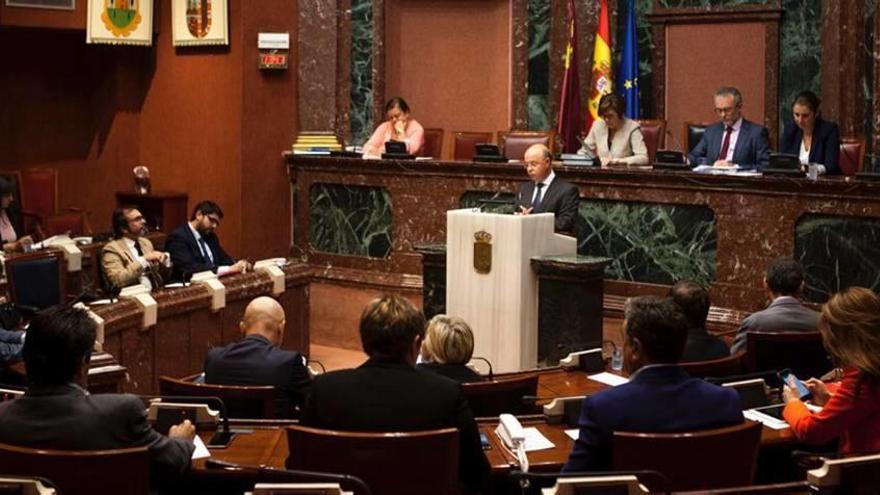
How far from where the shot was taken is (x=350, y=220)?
33.7ft

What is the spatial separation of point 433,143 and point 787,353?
5.80 m

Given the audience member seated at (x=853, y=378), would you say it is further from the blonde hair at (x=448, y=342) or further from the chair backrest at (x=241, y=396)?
the chair backrest at (x=241, y=396)

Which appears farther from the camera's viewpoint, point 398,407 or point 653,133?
point 653,133

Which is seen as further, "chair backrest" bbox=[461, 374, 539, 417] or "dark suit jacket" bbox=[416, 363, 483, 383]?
"dark suit jacket" bbox=[416, 363, 483, 383]

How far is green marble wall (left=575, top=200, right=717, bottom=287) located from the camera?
8.70 meters

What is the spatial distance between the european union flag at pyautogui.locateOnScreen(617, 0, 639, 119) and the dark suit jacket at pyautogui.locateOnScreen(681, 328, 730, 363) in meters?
5.66

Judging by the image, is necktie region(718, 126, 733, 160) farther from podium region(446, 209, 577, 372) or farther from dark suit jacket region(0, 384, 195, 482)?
dark suit jacket region(0, 384, 195, 482)

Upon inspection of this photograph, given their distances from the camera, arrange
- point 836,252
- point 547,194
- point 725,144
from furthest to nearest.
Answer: point 725,144 < point 547,194 < point 836,252

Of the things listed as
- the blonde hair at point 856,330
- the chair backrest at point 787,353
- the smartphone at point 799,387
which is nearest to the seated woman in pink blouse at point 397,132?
the chair backrest at point 787,353

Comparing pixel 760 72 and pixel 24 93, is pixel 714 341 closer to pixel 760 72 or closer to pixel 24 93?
pixel 760 72

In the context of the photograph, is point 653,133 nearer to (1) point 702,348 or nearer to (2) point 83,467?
(1) point 702,348

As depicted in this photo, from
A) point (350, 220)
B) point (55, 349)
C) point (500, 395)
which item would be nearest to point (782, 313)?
point (500, 395)

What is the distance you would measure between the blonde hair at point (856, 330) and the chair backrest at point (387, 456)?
49.0 inches

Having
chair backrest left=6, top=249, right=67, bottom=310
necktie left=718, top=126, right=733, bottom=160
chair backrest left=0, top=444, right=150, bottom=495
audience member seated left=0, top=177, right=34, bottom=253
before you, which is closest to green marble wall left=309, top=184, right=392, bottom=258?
audience member seated left=0, top=177, right=34, bottom=253
